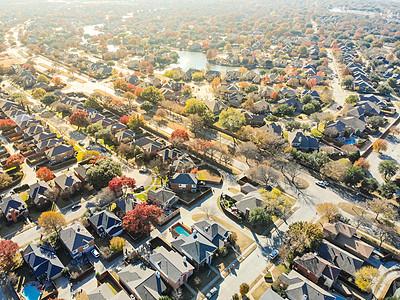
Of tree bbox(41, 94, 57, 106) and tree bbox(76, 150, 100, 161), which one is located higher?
tree bbox(41, 94, 57, 106)

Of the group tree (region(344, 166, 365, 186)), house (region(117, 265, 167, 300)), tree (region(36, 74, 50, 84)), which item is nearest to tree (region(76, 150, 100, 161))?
house (region(117, 265, 167, 300))

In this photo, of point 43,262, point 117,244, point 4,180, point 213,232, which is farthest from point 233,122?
point 4,180

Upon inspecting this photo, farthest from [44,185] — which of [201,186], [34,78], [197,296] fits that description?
[34,78]

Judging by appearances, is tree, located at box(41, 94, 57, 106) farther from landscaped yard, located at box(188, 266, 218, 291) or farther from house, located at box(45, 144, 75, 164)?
landscaped yard, located at box(188, 266, 218, 291)

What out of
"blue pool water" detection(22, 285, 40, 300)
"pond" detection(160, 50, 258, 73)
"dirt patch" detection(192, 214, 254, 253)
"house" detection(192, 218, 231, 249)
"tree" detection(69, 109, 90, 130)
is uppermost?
"tree" detection(69, 109, 90, 130)

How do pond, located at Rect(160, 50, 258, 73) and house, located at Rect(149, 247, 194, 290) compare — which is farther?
pond, located at Rect(160, 50, 258, 73)

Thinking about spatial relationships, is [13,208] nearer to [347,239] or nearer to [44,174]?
[44,174]

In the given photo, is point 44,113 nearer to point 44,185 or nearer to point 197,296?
point 44,185

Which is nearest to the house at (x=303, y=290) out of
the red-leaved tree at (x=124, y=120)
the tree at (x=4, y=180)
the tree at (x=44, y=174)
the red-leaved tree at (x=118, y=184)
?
the red-leaved tree at (x=118, y=184)
